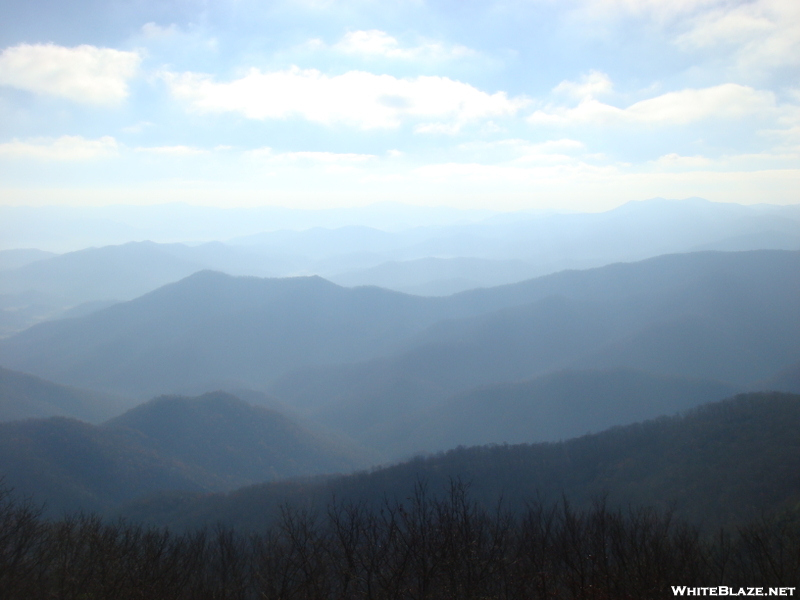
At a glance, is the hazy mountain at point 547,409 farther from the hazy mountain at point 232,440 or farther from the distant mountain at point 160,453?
the distant mountain at point 160,453

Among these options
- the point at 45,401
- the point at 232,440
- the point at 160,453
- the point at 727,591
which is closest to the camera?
the point at 727,591

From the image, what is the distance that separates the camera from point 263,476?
3679 inches

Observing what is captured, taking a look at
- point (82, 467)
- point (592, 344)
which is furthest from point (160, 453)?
point (592, 344)

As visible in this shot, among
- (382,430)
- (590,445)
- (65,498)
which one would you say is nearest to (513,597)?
(590,445)

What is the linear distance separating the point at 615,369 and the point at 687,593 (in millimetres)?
119294

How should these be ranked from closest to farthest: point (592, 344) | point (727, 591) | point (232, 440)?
point (727, 591) < point (232, 440) < point (592, 344)

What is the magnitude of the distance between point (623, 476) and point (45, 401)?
139 meters

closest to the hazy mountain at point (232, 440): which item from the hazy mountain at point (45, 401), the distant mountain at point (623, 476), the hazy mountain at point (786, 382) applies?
the distant mountain at point (623, 476)

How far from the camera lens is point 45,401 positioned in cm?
12481

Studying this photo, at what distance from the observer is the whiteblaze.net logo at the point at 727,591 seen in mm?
10609

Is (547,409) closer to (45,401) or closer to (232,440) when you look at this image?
(232,440)

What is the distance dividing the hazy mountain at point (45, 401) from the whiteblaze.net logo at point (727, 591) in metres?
141

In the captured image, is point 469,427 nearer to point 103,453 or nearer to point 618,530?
point 103,453

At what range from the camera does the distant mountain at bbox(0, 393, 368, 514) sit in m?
69.9
